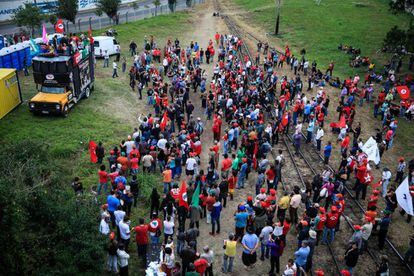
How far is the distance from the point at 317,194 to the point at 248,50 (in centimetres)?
2783

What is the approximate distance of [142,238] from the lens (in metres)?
13.1

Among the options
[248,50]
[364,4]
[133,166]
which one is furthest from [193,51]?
[364,4]

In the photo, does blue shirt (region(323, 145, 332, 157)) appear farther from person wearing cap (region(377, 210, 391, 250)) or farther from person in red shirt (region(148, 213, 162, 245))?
person in red shirt (region(148, 213, 162, 245))

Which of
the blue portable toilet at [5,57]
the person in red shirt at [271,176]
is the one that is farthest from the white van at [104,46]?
the person in red shirt at [271,176]

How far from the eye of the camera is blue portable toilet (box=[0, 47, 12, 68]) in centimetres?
2954

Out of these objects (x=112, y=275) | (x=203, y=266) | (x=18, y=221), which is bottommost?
(x=112, y=275)

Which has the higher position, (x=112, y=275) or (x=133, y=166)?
(x=133, y=166)

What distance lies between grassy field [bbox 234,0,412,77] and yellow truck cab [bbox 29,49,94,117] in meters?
23.8

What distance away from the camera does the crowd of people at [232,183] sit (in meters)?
13.1

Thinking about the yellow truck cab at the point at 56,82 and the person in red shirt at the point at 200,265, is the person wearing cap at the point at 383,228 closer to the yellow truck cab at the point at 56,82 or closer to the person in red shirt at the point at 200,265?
the person in red shirt at the point at 200,265

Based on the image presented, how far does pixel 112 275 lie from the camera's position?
42.4ft

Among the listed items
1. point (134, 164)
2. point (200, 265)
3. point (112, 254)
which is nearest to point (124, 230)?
point (112, 254)

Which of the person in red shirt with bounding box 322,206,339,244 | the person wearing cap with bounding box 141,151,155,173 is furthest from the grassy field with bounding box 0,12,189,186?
the person in red shirt with bounding box 322,206,339,244

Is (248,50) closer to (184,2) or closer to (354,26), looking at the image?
(354,26)
